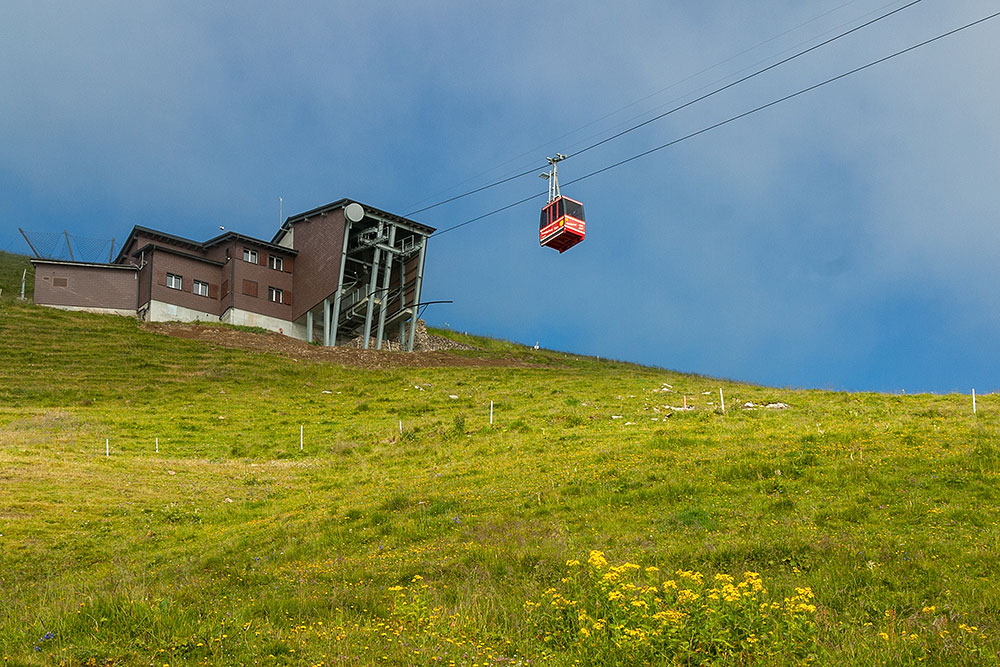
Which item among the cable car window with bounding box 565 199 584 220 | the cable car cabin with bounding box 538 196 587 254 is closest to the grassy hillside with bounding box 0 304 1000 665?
the cable car cabin with bounding box 538 196 587 254

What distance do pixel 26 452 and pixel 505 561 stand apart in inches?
921

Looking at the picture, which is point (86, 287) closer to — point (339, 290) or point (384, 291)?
point (339, 290)

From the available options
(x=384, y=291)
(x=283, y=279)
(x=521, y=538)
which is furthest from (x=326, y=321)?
(x=521, y=538)

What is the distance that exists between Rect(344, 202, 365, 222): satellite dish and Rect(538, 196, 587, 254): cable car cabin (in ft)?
134

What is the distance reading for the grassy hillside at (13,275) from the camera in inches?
3526

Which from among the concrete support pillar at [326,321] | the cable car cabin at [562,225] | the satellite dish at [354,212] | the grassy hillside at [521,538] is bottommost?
the grassy hillside at [521,538]

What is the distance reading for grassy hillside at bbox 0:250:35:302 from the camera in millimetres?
89562

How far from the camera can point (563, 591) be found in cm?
1198

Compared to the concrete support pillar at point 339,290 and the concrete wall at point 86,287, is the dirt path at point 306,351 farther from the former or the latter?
the concrete wall at point 86,287

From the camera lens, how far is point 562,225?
2947 centimetres

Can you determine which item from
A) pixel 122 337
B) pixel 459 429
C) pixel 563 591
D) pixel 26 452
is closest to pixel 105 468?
pixel 26 452

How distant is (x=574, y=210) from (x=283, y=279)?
4993 centimetres

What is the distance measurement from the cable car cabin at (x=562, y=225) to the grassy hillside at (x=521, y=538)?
285 inches

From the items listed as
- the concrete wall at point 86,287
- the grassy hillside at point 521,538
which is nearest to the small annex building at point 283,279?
A: the concrete wall at point 86,287
